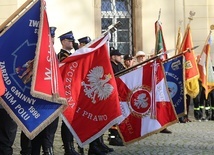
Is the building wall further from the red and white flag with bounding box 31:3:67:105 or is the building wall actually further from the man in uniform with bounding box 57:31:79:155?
the red and white flag with bounding box 31:3:67:105

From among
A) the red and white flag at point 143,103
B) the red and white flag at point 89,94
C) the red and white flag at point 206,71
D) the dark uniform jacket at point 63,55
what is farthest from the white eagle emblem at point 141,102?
the red and white flag at point 206,71

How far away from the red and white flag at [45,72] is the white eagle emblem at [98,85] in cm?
143

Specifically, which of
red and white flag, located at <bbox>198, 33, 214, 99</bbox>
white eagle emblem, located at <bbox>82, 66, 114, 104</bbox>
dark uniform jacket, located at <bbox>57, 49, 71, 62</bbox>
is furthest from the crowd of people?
red and white flag, located at <bbox>198, 33, 214, 99</bbox>

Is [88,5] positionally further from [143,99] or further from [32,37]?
[32,37]

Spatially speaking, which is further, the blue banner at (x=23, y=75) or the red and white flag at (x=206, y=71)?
the red and white flag at (x=206, y=71)

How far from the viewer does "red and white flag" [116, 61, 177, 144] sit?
7.97 metres

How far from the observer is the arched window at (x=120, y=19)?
19.0m

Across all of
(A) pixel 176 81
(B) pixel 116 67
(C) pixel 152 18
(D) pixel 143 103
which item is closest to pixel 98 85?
(D) pixel 143 103

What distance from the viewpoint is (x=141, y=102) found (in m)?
8.05

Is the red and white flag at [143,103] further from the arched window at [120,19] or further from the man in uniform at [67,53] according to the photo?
the arched window at [120,19]

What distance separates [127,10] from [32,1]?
14184mm

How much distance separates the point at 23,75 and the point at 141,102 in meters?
3.10

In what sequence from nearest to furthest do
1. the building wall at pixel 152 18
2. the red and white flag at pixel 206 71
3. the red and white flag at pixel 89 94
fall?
the red and white flag at pixel 89 94 < the red and white flag at pixel 206 71 < the building wall at pixel 152 18

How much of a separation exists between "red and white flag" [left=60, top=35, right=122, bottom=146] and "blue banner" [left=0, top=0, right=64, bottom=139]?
4.58ft
